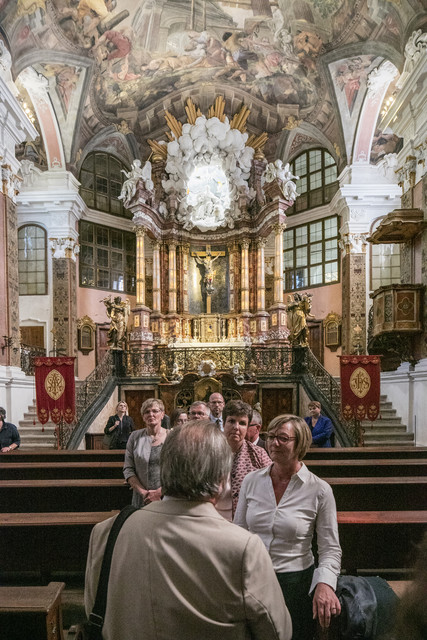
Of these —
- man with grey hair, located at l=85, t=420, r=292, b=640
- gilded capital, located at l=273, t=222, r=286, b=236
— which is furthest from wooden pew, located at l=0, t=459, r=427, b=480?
gilded capital, located at l=273, t=222, r=286, b=236

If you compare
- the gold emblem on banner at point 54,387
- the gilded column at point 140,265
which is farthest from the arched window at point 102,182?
the gold emblem on banner at point 54,387

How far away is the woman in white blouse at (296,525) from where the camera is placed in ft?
6.61

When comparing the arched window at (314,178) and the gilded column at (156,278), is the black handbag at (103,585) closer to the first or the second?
the gilded column at (156,278)

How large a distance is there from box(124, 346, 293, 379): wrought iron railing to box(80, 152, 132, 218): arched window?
7061 millimetres

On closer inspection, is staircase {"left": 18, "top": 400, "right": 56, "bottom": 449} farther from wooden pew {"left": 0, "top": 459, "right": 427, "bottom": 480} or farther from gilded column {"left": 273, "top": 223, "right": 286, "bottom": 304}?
A: gilded column {"left": 273, "top": 223, "right": 286, "bottom": 304}

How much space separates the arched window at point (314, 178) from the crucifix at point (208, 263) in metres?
3.65

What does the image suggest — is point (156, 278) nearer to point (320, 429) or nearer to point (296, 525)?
point (320, 429)

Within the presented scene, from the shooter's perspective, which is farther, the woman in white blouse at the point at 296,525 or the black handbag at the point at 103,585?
the woman in white blouse at the point at 296,525

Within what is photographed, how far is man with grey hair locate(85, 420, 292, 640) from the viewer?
1.22 m

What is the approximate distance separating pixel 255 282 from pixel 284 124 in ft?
19.9

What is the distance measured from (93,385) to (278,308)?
6.62 meters

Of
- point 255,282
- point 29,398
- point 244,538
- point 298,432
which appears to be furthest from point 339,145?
point 244,538

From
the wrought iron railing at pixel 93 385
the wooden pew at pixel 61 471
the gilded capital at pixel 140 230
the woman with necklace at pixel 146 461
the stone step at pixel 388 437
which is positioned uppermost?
the gilded capital at pixel 140 230

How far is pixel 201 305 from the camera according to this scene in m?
17.0
